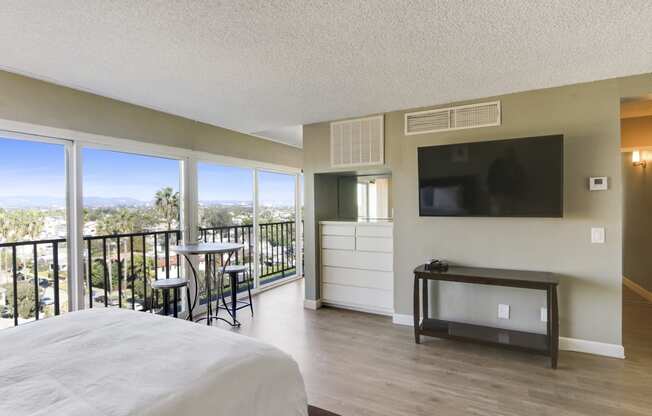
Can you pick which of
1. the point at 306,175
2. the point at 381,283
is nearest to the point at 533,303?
the point at 381,283

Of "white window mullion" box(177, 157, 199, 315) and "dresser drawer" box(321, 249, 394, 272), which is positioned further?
"white window mullion" box(177, 157, 199, 315)

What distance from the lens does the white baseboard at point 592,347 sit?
277cm

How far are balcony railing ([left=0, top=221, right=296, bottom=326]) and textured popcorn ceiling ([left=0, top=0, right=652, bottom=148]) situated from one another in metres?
1.47

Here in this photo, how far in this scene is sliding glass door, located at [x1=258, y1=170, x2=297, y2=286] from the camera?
17.4ft

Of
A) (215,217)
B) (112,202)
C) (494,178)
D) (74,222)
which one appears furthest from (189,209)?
(494,178)

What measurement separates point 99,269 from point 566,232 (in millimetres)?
4452

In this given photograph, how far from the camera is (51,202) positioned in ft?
9.34

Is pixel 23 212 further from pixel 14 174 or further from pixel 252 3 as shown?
pixel 252 3

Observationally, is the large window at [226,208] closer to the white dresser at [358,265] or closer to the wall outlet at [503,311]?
the white dresser at [358,265]

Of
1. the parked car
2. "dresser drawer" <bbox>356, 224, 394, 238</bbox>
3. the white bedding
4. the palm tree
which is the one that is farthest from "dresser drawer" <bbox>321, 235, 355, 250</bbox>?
the parked car

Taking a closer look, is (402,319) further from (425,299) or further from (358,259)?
(358,259)

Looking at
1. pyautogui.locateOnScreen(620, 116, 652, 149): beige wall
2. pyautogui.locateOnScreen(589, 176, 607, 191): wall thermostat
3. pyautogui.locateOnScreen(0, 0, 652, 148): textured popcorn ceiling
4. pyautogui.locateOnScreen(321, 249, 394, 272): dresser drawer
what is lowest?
pyautogui.locateOnScreen(321, 249, 394, 272): dresser drawer

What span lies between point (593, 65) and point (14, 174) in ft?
15.1

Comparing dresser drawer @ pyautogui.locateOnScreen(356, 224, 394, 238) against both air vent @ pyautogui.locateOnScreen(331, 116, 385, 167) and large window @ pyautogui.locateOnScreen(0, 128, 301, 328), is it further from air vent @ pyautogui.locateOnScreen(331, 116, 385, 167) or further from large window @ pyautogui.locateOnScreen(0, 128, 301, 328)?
large window @ pyautogui.locateOnScreen(0, 128, 301, 328)
